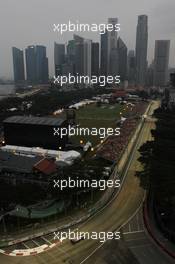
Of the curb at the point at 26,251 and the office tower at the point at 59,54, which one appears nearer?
the curb at the point at 26,251

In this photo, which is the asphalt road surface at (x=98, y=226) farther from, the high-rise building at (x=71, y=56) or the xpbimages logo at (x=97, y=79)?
the high-rise building at (x=71, y=56)

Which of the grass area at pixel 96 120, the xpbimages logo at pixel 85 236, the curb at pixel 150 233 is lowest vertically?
the xpbimages logo at pixel 85 236

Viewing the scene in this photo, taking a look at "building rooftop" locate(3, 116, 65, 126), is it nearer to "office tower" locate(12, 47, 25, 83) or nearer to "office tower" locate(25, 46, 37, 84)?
"office tower" locate(25, 46, 37, 84)

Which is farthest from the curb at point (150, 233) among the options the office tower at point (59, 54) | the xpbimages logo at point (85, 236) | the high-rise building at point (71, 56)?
the office tower at point (59, 54)

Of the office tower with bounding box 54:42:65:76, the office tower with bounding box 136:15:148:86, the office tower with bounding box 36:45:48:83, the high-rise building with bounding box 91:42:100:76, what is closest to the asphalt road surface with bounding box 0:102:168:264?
the high-rise building with bounding box 91:42:100:76

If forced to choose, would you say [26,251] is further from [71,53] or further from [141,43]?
[141,43]

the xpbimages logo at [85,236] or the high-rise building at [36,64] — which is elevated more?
the high-rise building at [36,64]
